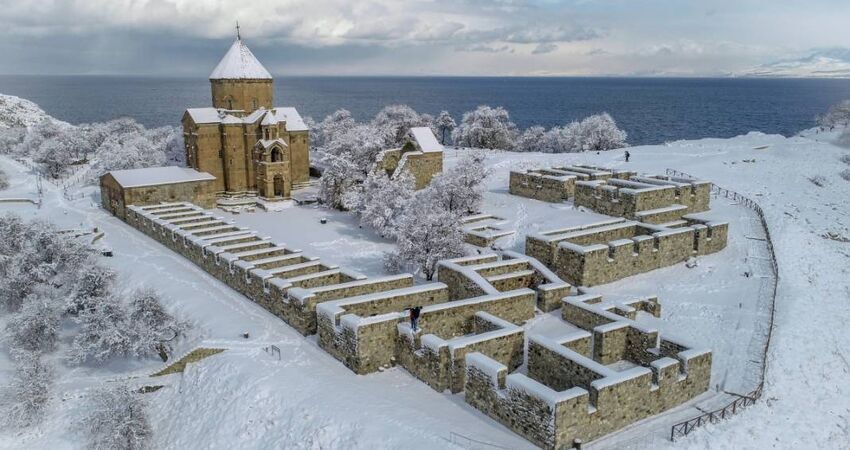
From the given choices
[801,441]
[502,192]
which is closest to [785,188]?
[502,192]

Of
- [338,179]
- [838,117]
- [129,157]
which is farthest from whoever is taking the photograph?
[838,117]

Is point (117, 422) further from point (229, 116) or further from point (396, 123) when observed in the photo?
point (396, 123)

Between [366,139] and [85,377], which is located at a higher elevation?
[366,139]

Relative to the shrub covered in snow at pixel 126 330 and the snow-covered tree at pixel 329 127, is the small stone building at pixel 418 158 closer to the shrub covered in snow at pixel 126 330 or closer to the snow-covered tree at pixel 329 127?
the shrub covered in snow at pixel 126 330

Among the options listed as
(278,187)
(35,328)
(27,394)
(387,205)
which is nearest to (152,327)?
(27,394)

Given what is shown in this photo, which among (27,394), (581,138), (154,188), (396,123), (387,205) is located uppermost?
(396,123)

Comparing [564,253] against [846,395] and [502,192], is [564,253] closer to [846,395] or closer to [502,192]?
[846,395]
